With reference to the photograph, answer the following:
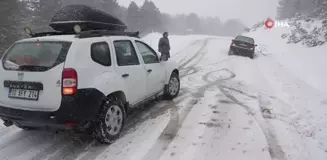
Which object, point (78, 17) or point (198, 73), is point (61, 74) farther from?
point (198, 73)

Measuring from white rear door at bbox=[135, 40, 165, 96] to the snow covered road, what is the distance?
0.57m

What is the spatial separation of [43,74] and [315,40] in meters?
16.9

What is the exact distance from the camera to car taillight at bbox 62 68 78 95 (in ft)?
10.5

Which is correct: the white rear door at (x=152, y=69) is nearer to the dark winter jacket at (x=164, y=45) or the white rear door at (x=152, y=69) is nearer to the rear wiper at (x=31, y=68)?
the rear wiper at (x=31, y=68)

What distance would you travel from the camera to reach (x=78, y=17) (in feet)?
13.8

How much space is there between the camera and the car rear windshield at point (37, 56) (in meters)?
3.30

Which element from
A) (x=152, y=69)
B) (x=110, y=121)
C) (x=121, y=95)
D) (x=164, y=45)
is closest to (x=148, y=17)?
(x=164, y=45)

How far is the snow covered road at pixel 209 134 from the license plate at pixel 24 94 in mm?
906

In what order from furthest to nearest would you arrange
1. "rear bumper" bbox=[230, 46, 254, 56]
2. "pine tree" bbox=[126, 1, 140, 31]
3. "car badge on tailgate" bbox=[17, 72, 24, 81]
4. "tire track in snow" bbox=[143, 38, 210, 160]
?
"pine tree" bbox=[126, 1, 140, 31] < "rear bumper" bbox=[230, 46, 254, 56] < "tire track in snow" bbox=[143, 38, 210, 160] < "car badge on tailgate" bbox=[17, 72, 24, 81]

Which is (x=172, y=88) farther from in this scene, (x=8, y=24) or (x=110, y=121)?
(x=8, y=24)

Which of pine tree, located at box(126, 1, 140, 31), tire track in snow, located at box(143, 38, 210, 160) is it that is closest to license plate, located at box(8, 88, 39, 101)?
tire track in snow, located at box(143, 38, 210, 160)

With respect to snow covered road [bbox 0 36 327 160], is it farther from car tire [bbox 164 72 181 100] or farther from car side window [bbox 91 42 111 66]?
car side window [bbox 91 42 111 66]

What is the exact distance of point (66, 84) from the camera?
10.5 feet

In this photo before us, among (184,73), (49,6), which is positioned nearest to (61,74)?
(184,73)
